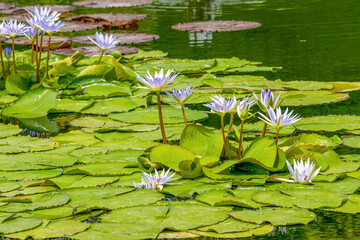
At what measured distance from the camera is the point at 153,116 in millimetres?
3080

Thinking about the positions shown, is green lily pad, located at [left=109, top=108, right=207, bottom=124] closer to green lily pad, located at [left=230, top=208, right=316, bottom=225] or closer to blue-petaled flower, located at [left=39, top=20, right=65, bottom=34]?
blue-petaled flower, located at [left=39, top=20, right=65, bottom=34]

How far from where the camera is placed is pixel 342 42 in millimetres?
4809

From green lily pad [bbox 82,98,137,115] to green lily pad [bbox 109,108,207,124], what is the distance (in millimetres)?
87

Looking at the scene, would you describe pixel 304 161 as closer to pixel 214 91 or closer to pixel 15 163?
pixel 15 163

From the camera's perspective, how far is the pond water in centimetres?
193

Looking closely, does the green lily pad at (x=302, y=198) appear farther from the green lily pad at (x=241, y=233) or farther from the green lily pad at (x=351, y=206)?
the green lily pad at (x=241, y=233)

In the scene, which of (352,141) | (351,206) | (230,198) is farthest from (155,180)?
(352,141)

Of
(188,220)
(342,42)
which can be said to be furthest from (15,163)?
(342,42)

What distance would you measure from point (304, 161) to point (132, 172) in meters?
0.61

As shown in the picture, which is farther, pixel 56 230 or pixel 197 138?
pixel 197 138

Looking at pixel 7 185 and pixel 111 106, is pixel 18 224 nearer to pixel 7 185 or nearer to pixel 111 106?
pixel 7 185

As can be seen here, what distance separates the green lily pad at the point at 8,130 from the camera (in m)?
2.83

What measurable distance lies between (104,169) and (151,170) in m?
0.19

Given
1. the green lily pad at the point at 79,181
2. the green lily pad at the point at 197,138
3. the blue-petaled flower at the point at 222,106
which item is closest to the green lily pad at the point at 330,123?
the green lily pad at the point at 197,138
